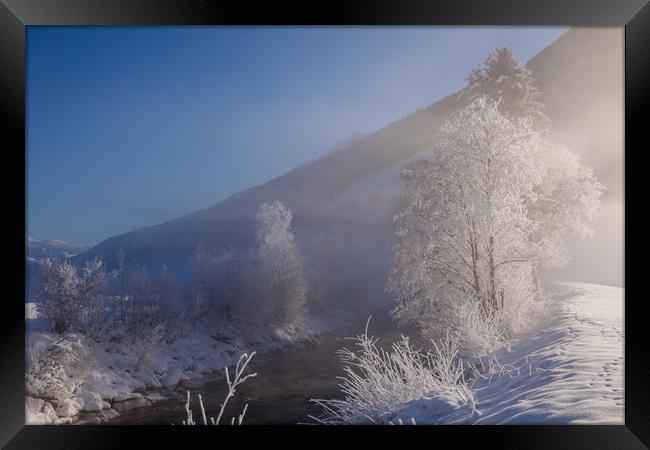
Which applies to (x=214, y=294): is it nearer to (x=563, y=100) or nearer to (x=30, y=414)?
(x=30, y=414)

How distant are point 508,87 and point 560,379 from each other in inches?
110

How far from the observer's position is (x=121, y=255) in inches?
191

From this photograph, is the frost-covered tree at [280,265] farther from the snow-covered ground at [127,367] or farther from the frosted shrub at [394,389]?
the frosted shrub at [394,389]

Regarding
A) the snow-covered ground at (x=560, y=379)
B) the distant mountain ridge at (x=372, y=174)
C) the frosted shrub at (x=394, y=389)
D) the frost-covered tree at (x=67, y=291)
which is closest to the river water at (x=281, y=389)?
the frosted shrub at (x=394, y=389)

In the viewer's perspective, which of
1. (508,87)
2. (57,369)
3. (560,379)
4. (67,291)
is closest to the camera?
(560,379)

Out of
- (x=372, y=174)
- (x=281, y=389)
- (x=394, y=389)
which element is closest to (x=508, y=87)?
(x=372, y=174)

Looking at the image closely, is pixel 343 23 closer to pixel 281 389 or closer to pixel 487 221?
pixel 487 221

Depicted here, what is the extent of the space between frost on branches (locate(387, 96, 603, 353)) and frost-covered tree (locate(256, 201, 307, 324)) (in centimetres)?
127

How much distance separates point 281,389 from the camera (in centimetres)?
469

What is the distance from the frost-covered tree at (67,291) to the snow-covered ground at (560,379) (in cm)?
364

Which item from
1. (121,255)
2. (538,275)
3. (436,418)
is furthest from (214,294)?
(538,275)

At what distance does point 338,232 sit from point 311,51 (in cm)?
211

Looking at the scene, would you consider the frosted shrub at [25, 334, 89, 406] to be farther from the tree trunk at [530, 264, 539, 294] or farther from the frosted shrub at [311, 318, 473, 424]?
the tree trunk at [530, 264, 539, 294]

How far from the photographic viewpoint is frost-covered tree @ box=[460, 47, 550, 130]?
171 inches
